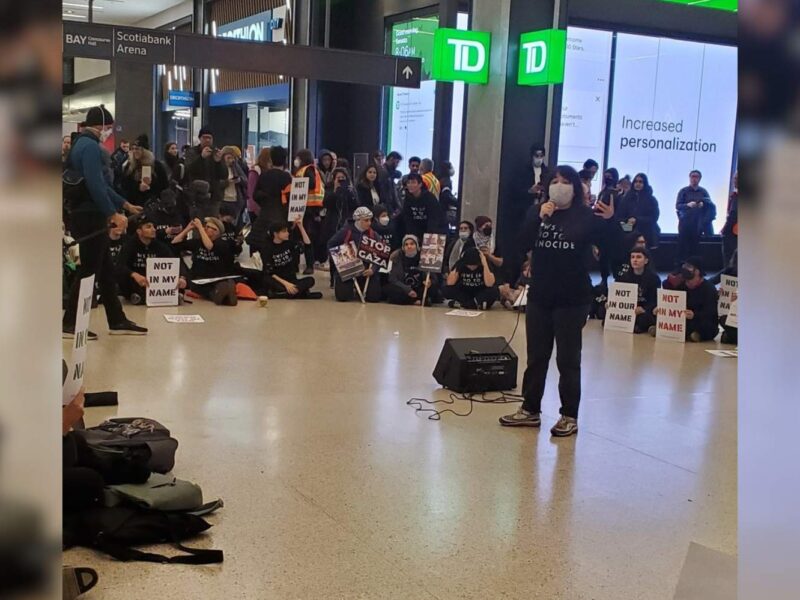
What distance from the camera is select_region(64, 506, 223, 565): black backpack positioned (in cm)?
354

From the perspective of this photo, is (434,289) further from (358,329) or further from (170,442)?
(170,442)

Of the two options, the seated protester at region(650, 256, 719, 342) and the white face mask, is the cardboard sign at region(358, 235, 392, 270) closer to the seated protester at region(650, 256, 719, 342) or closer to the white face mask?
the seated protester at region(650, 256, 719, 342)

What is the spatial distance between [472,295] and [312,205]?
3290 mm

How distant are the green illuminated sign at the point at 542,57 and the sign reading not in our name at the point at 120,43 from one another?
455 centimetres

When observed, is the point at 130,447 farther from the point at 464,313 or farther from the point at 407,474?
the point at 464,313

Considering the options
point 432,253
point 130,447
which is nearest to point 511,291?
point 432,253

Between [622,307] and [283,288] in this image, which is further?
[283,288]

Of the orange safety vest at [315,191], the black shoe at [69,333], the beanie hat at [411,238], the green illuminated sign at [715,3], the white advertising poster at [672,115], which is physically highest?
the green illuminated sign at [715,3]

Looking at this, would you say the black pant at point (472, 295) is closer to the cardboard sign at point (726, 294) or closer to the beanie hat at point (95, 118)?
the cardboard sign at point (726, 294)

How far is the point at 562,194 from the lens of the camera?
5320 mm

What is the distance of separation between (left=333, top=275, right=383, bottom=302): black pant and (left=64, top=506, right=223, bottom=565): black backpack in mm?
6881

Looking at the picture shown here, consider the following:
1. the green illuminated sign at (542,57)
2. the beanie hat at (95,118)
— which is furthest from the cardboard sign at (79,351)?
the green illuminated sign at (542,57)

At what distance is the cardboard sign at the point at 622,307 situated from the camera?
31.2ft

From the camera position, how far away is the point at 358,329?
8.80 metres
